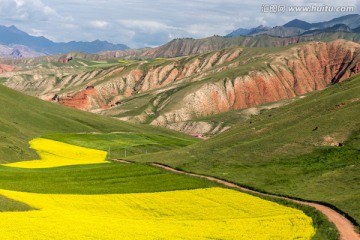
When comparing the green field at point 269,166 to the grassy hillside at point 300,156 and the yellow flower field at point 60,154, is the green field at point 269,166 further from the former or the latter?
the yellow flower field at point 60,154

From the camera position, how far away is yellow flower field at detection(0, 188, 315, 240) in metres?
38.8

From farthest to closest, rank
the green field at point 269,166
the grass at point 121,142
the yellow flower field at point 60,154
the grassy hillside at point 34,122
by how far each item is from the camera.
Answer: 1. the grass at point 121,142
2. the grassy hillside at point 34,122
3. the yellow flower field at point 60,154
4. the green field at point 269,166

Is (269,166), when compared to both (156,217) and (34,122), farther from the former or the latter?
(34,122)

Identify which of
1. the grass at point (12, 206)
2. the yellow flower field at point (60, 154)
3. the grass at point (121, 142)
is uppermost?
the grass at point (12, 206)

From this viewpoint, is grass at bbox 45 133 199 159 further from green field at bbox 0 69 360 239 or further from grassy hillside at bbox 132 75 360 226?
grassy hillside at bbox 132 75 360 226

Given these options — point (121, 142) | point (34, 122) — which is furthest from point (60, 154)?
point (34, 122)

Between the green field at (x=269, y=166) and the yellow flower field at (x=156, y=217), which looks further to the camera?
the green field at (x=269, y=166)

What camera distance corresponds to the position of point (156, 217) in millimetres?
49250

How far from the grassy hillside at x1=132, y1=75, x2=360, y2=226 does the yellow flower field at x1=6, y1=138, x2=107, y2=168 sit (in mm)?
18483

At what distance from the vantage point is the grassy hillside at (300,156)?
5838cm

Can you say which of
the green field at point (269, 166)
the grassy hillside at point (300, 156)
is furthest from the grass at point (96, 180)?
the grassy hillside at point (300, 156)

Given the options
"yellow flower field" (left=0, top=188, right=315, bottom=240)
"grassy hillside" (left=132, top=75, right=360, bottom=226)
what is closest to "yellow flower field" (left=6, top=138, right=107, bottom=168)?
"grassy hillside" (left=132, top=75, right=360, bottom=226)

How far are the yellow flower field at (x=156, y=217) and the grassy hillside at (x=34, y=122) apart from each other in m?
53.0

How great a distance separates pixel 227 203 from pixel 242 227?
11.8m
